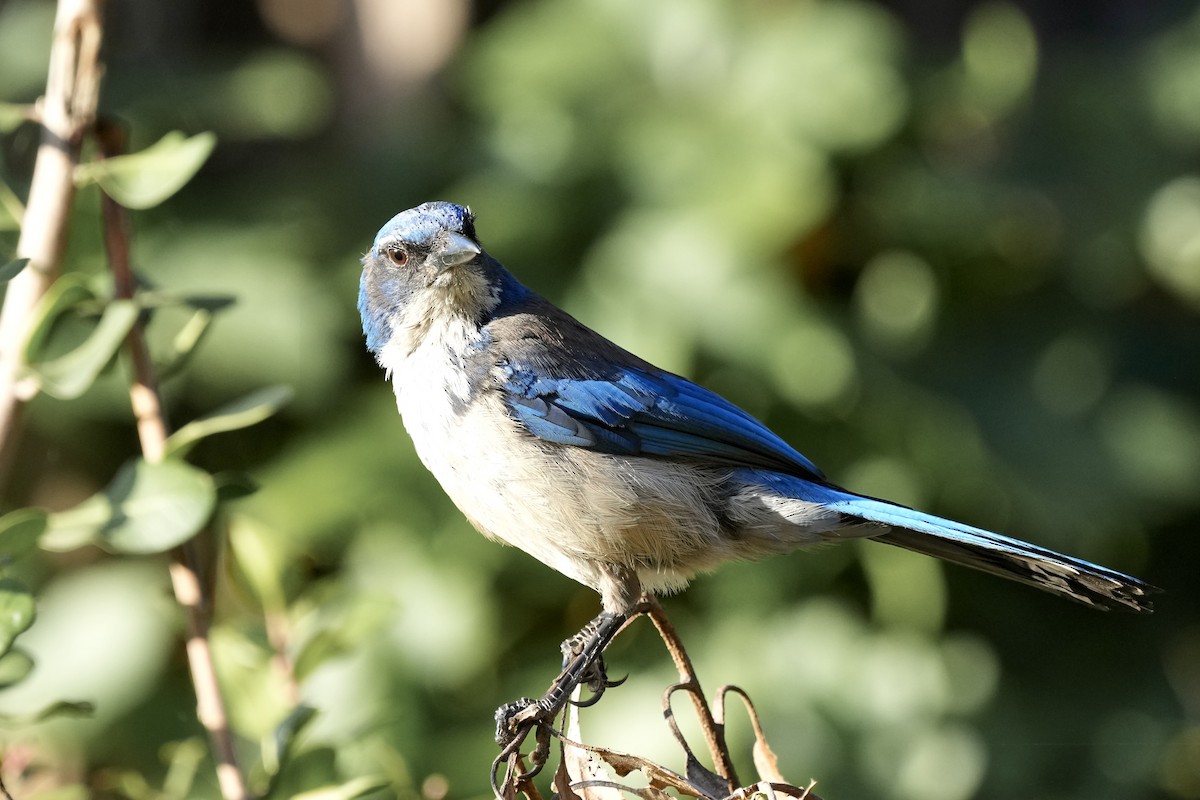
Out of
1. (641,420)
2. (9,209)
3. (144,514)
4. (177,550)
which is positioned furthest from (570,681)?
(9,209)

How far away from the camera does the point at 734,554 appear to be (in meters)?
3.28

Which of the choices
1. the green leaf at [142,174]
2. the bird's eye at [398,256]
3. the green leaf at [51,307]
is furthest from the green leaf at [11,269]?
the bird's eye at [398,256]

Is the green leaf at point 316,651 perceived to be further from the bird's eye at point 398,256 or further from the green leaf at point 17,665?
the bird's eye at point 398,256

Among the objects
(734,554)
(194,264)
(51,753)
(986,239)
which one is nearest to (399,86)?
(194,264)

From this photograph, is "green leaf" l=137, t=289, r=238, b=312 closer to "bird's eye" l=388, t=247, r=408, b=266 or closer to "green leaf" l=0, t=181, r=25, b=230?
"green leaf" l=0, t=181, r=25, b=230

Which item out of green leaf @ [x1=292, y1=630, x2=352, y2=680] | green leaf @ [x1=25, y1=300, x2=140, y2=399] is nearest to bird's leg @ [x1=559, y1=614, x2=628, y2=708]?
green leaf @ [x1=292, y1=630, x2=352, y2=680]

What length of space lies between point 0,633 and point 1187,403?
464 cm

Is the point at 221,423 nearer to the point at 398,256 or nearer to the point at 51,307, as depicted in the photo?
the point at 51,307

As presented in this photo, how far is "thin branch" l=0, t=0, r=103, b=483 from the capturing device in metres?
2.19

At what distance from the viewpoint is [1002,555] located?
2.79m

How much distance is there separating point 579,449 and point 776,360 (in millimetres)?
1657

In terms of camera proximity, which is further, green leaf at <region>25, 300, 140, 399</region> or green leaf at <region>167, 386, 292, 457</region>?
green leaf at <region>167, 386, 292, 457</region>

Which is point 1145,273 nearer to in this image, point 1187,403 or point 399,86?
point 1187,403

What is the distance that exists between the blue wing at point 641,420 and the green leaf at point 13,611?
135 centimetres
